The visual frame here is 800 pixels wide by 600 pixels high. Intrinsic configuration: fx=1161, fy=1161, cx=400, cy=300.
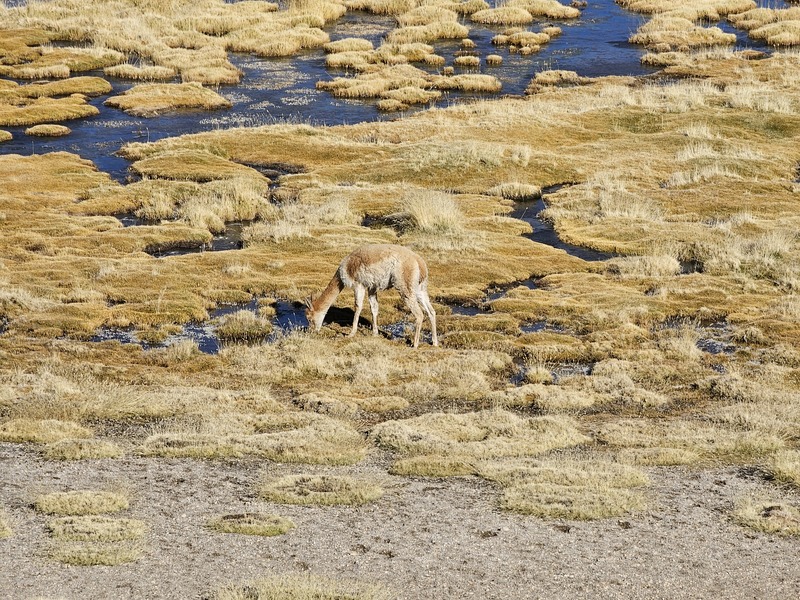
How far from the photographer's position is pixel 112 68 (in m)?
77.5

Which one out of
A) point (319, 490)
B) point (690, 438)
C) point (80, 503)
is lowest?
point (690, 438)

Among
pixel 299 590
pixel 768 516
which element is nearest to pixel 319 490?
pixel 299 590

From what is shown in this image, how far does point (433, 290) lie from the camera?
37219mm

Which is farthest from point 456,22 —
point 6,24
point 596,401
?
point 596,401

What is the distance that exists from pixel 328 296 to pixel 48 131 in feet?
114

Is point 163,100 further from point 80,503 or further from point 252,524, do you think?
point 252,524

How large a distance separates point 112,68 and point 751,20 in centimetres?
4954

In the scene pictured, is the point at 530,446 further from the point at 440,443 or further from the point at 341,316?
the point at 341,316

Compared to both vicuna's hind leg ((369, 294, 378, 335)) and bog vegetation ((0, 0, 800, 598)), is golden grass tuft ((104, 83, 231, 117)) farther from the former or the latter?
vicuna's hind leg ((369, 294, 378, 335))

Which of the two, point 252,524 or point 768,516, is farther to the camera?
point 768,516

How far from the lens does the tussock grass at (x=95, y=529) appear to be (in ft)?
57.7

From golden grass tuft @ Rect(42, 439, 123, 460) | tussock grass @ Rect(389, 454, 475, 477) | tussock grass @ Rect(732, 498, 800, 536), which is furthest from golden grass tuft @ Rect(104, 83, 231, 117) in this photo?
tussock grass @ Rect(732, 498, 800, 536)

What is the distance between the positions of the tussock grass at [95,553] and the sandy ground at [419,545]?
145mm

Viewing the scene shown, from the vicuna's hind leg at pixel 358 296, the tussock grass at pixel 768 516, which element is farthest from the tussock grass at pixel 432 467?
the vicuna's hind leg at pixel 358 296
